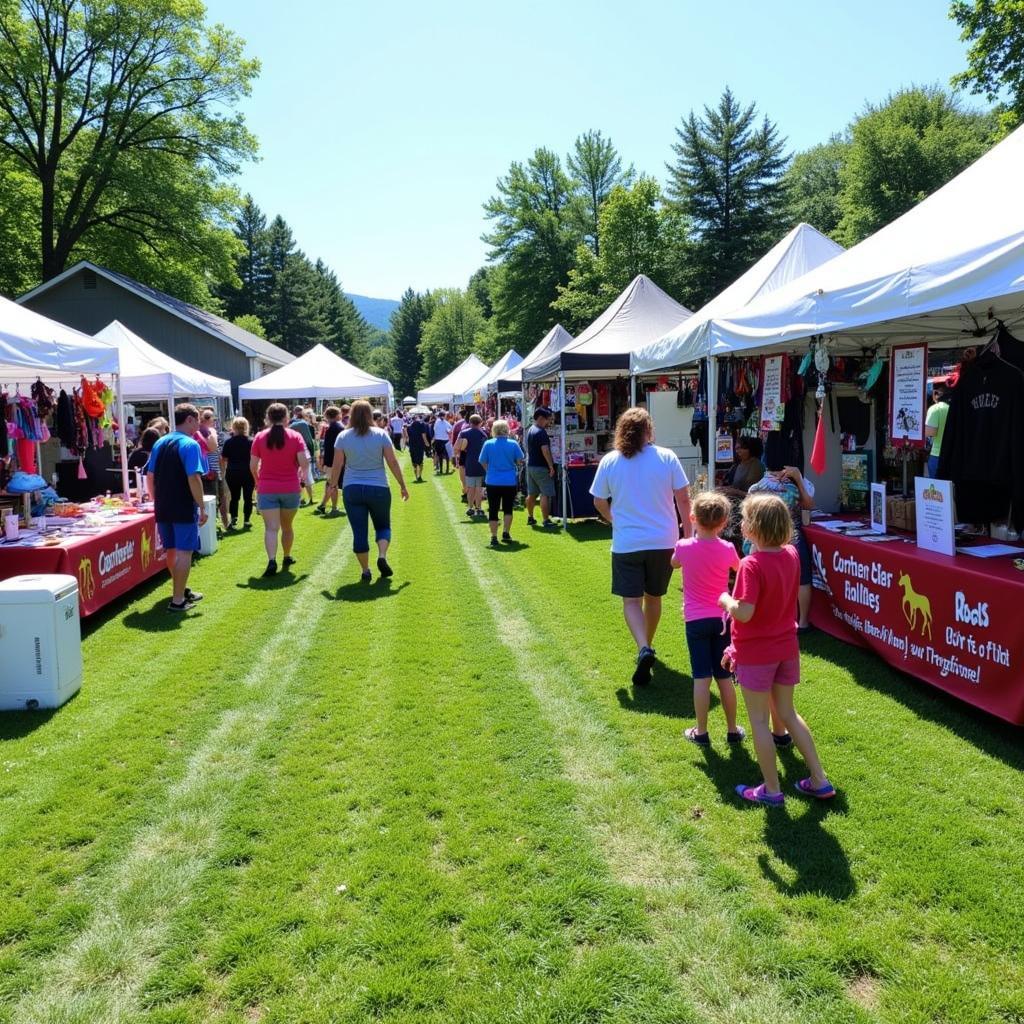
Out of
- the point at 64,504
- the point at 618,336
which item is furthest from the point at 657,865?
the point at 618,336

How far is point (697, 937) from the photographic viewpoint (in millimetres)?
2699

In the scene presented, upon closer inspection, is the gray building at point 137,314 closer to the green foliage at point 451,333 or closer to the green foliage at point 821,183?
the green foliage at point 821,183

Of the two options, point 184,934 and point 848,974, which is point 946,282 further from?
point 184,934

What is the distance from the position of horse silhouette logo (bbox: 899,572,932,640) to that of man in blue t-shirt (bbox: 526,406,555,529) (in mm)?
6825

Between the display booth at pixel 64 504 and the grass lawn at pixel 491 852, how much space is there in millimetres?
1056

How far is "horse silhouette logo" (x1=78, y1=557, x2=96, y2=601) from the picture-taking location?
6.32 metres

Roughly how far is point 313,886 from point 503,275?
44169mm

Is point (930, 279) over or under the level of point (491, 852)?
over

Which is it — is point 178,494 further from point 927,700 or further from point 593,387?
point 593,387

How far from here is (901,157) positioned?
34.8 m

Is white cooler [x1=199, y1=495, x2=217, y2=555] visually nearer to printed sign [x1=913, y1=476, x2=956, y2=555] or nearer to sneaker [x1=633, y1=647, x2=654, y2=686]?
sneaker [x1=633, y1=647, x2=654, y2=686]

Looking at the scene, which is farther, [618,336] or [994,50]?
[994,50]

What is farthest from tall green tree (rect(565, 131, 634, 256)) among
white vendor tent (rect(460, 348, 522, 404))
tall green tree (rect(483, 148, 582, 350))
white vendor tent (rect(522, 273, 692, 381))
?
white vendor tent (rect(522, 273, 692, 381))

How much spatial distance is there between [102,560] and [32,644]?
2.09 metres
